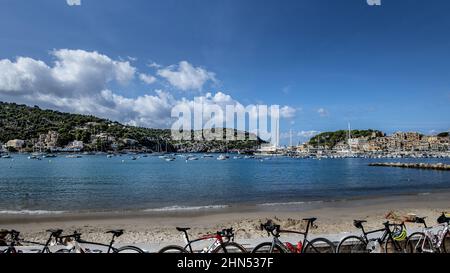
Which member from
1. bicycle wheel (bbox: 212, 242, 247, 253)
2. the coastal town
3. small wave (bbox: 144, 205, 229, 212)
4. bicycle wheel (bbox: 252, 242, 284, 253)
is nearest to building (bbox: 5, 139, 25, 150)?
the coastal town

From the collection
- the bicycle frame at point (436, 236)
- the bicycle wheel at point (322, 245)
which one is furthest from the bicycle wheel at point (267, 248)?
the bicycle frame at point (436, 236)

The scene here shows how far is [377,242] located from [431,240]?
1.13 m

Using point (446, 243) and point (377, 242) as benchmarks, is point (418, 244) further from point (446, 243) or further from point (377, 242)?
point (377, 242)

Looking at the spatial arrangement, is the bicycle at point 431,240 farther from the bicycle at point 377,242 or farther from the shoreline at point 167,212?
the shoreline at point 167,212

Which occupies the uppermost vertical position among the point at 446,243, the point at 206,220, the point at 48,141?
the point at 48,141

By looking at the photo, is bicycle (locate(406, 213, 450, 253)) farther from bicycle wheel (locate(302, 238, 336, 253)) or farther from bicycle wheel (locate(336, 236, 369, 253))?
bicycle wheel (locate(302, 238, 336, 253))

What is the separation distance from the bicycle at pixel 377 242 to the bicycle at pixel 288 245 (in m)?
0.28

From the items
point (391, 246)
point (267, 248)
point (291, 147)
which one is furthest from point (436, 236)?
point (291, 147)

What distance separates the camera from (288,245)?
4.76 m

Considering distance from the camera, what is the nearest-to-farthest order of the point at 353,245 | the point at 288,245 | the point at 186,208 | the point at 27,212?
1. the point at 288,245
2. the point at 353,245
3. the point at 27,212
4. the point at 186,208

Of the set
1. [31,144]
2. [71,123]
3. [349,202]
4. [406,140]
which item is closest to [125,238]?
[349,202]
